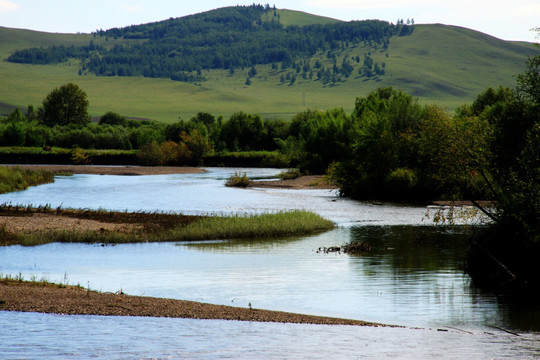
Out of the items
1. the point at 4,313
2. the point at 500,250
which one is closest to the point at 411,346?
the point at 500,250

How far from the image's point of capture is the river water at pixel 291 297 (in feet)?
62.2

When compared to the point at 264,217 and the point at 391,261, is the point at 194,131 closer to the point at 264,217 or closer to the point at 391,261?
the point at 264,217

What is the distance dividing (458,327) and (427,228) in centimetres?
2652

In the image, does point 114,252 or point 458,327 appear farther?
point 114,252

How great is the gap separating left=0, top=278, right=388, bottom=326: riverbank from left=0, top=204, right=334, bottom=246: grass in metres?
14.7

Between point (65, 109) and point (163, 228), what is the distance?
154323mm

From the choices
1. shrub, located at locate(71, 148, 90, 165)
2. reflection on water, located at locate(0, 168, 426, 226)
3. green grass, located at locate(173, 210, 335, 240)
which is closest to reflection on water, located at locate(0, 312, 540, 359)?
green grass, located at locate(173, 210, 335, 240)

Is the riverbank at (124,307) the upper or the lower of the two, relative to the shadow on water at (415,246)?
upper

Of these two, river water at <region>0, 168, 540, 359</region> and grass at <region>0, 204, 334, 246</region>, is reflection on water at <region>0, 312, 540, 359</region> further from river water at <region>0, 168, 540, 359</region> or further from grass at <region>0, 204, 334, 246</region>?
grass at <region>0, 204, 334, 246</region>

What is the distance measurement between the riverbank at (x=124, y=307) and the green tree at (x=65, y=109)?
170058 millimetres

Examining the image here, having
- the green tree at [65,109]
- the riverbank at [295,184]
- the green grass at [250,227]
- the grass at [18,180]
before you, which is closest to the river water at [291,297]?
the green grass at [250,227]

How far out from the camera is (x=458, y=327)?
2192 cm

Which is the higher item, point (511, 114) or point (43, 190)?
point (511, 114)

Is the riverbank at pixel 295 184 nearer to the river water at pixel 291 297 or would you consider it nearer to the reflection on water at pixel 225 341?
the river water at pixel 291 297
